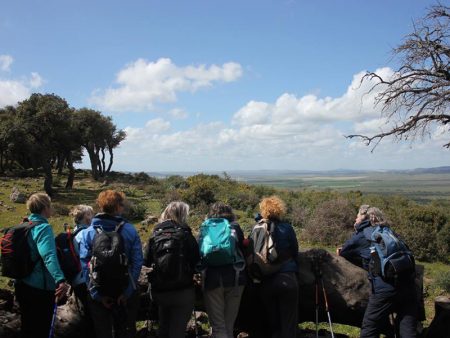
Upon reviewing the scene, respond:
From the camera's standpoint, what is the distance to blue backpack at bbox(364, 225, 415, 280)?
18.6 ft

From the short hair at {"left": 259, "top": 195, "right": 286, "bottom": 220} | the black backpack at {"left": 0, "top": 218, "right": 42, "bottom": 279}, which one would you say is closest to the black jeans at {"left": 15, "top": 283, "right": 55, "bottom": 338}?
the black backpack at {"left": 0, "top": 218, "right": 42, "bottom": 279}

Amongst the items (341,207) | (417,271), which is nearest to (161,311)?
(417,271)

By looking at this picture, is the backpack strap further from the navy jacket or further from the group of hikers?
the navy jacket

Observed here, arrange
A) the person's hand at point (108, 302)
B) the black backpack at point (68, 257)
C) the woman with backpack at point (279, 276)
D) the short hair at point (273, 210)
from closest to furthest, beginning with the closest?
the person's hand at point (108, 302) < the black backpack at point (68, 257) < the woman with backpack at point (279, 276) < the short hair at point (273, 210)

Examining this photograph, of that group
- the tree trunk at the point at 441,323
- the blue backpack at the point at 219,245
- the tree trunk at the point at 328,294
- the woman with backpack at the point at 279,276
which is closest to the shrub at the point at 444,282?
the tree trunk at the point at 441,323

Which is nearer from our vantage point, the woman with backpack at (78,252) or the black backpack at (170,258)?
the black backpack at (170,258)

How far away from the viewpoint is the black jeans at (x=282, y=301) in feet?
19.1

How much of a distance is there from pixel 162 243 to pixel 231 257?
978mm

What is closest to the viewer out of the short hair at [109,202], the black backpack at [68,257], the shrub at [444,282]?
the short hair at [109,202]

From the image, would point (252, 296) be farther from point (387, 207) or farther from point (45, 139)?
point (45, 139)

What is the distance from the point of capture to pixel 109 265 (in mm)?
4980

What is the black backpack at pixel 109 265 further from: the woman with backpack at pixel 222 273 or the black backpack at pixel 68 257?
the woman with backpack at pixel 222 273

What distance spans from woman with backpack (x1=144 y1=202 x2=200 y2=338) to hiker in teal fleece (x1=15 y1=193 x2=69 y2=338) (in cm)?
120

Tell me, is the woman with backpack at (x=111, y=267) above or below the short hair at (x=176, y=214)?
below
